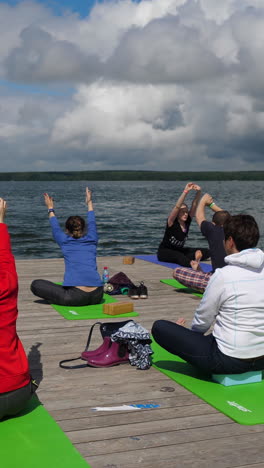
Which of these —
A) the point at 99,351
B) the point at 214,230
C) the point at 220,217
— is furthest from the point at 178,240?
the point at 99,351

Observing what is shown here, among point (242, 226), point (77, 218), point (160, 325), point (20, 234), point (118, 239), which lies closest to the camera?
point (242, 226)

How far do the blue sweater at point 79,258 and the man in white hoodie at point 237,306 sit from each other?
2.64 m

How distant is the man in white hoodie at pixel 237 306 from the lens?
3.58 metres

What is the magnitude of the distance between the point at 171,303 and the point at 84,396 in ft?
10.4

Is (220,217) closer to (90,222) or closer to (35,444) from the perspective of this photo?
(90,222)

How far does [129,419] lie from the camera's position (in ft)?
10.8

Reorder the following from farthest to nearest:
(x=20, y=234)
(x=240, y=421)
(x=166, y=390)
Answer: (x=20, y=234) → (x=166, y=390) → (x=240, y=421)

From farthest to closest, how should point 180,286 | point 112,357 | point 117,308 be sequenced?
1. point 180,286
2. point 117,308
3. point 112,357

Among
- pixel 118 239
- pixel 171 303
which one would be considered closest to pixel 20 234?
pixel 118 239

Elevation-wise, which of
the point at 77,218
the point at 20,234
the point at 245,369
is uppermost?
the point at 77,218

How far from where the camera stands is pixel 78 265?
6270 millimetres

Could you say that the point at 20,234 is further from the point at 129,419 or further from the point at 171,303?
the point at 129,419

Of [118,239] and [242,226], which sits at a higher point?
[242,226]

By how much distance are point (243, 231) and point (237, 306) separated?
1.57 feet
